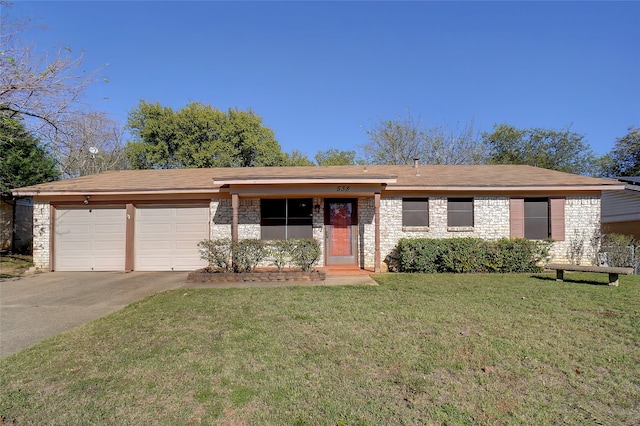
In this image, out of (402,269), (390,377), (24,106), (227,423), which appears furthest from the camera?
(402,269)

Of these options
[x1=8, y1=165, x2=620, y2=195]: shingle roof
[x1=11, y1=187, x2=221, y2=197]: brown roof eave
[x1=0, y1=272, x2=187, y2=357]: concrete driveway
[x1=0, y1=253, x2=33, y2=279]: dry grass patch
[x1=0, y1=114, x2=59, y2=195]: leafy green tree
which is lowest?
[x1=0, y1=272, x2=187, y2=357]: concrete driveway

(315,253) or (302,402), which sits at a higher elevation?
(315,253)

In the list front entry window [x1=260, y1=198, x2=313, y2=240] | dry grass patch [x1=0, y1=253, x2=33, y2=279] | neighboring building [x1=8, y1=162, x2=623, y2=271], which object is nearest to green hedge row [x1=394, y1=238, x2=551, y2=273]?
neighboring building [x1=8, y1=162, x2=623, y2=271]

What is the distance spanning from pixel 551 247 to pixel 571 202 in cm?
173

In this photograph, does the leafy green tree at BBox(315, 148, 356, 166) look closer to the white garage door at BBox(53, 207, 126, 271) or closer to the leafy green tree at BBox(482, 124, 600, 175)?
the leafy green tree at BBox(482, 124, 600, 175)

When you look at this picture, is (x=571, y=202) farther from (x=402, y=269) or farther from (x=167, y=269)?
(x=167, y=269)

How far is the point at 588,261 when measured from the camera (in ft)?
36.6

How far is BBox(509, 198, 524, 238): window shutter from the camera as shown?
36.9 feet

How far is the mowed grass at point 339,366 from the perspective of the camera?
2.83 metres

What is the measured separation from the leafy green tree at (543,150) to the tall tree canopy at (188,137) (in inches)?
837

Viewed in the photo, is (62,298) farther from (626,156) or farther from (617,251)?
(626,156)

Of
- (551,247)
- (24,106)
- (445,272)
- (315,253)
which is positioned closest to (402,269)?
(445,272)

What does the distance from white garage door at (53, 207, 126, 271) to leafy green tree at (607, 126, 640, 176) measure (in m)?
36.9

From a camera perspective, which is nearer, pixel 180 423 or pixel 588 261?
pixel 180 423
